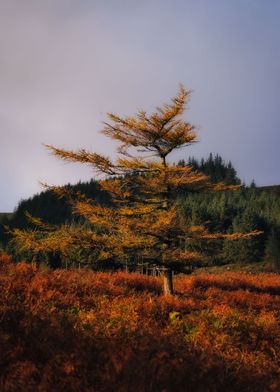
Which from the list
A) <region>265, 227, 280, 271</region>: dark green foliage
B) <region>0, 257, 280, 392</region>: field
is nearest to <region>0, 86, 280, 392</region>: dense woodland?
<region>0, 257, 280, 392</region>: field

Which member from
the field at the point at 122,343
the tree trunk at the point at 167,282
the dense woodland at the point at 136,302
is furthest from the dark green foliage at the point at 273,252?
the field at the point at 122,343

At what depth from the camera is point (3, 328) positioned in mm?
7781

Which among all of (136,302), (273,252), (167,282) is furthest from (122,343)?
(273,252)

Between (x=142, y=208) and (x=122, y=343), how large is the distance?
29.7 ft

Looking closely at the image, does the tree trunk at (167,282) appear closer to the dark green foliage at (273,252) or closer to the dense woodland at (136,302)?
the dense woodland at (136,302)

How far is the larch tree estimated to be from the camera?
1614 cm

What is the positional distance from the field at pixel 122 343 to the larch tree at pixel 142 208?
147 cm

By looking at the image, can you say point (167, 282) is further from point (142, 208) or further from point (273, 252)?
point (273, 252)

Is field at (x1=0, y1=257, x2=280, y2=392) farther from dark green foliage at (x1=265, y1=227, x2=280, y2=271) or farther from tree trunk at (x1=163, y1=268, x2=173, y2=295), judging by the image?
dark green foliage at (x1=265, y1=227, x2=280, y2=271)

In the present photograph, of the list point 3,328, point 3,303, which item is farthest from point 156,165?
point 3,328

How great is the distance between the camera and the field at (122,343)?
6.02 metres

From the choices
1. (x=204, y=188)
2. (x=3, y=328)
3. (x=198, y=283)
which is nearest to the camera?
(x=3, y=328)

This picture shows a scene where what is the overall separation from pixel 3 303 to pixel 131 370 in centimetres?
413

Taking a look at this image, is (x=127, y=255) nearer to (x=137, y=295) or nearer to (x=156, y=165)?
(x=137, y=295)
